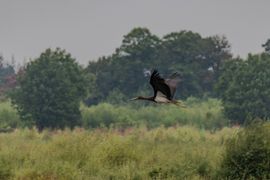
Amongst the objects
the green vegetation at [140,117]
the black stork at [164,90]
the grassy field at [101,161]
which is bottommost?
the grassy field at [101,161]

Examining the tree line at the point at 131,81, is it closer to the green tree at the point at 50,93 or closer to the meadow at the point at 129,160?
the green tree at the point at 50,93

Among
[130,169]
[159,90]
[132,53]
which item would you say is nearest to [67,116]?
[132,53]

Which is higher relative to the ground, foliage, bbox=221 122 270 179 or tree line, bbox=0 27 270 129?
tree line, bbox=0 27 270 129

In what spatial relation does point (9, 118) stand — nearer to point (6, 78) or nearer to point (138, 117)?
point (138, 117)

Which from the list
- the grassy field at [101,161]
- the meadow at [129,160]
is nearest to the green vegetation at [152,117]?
the meadow at [129,160]

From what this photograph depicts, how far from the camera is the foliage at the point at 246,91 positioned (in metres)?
44.2

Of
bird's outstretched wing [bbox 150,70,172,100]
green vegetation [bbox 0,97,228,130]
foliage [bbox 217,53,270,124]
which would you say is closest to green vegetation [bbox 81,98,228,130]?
green vegetation [bbox 0,97,228,130]

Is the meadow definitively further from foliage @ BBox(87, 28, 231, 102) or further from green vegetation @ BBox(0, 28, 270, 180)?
foliage @ BBox(87, 28, 231, 102)

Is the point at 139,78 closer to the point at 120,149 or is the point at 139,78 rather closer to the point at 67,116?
the point at 67,116

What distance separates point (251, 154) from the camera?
1847 cm

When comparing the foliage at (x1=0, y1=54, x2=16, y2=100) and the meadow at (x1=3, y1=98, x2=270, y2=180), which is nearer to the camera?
the meadow at (x1=3, y1=98, x2=270, y2=180)

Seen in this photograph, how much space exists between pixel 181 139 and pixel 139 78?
90.1 feet

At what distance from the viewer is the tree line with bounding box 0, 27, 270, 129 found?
145 feet

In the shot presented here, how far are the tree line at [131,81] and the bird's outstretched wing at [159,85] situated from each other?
26199mm
